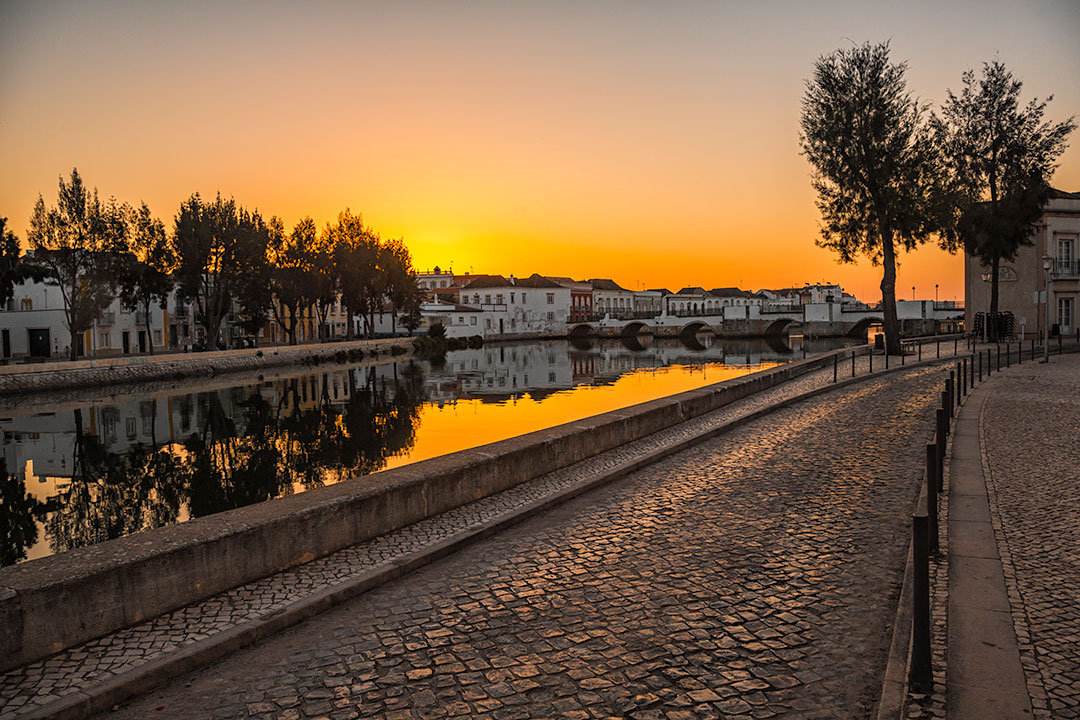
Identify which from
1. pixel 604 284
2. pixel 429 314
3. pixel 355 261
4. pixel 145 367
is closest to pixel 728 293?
pixel 604 284

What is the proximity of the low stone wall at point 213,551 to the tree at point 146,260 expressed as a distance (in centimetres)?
4182

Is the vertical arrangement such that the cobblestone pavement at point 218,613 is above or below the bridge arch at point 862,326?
below

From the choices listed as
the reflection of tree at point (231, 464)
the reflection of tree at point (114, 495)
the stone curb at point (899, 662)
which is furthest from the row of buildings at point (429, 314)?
the stone curb at point (899, 662)

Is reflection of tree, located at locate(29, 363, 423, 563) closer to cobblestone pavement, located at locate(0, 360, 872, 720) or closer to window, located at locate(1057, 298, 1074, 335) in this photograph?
cobblestone pavement, located at locate(0, 360, 872, 720)

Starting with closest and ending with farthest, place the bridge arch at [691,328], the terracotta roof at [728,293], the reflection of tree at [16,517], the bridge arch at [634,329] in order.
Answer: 1. the reflection of tree at [16,517]
2. the bridge arch at [691,328]
3. the bridge arch at [634,329]
4. the terracotta roof at [728,293]

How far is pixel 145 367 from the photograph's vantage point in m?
39.6

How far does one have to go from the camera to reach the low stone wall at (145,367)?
110ft

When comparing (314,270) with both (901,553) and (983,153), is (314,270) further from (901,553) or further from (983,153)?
(901,553)

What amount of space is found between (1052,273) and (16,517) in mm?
47133

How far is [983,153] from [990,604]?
37.4 m

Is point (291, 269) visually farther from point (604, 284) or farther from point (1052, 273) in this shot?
point (604, 284)

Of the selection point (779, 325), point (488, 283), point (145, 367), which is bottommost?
point (145, 367)

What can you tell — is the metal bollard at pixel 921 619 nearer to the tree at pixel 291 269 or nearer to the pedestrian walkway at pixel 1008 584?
the pedestrian walkway at pixel 1008 584

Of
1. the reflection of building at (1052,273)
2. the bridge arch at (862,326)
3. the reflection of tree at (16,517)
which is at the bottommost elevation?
the reflection of tree at (16,517)
